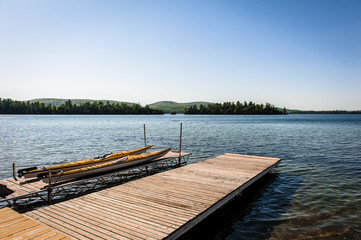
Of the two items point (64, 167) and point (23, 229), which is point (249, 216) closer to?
point (23, 229)

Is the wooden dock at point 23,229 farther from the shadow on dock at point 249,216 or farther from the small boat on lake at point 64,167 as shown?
the small boat on lake at point 64,167

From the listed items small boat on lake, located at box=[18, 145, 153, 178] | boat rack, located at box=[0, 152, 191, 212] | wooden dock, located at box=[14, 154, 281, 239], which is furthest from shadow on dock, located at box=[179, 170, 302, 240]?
small boat on lake, located at box=[18, 145, 153, 178]

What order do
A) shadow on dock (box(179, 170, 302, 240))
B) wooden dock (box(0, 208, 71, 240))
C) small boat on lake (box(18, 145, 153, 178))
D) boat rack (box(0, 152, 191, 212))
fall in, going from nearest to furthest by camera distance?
wooden dock (box(0, 208, 71, 240))
shadow on dock (box(179, 170, 302, 240))
boat rack (box(0, 152, 191, 212))
small boat on lake (box(18, 145, 153, 178))

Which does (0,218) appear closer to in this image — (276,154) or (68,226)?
(68,226)

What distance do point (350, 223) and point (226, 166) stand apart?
7302 millimetres

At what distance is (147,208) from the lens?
8.17 meters

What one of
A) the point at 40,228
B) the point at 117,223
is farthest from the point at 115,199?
the point at 40,228

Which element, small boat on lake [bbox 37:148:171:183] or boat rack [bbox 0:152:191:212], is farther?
small boat on lake [bbox 37:148:171:183]

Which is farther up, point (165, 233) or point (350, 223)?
point (165, 233)

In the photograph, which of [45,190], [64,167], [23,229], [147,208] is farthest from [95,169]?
[23,229]

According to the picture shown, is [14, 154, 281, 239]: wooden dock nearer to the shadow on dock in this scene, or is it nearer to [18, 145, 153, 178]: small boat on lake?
the shadow on dock

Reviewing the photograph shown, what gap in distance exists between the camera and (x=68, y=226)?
6840mm

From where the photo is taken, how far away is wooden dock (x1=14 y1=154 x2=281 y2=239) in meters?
6.60

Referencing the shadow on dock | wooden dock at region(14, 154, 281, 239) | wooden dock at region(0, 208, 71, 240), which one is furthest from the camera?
the shadow on dock
